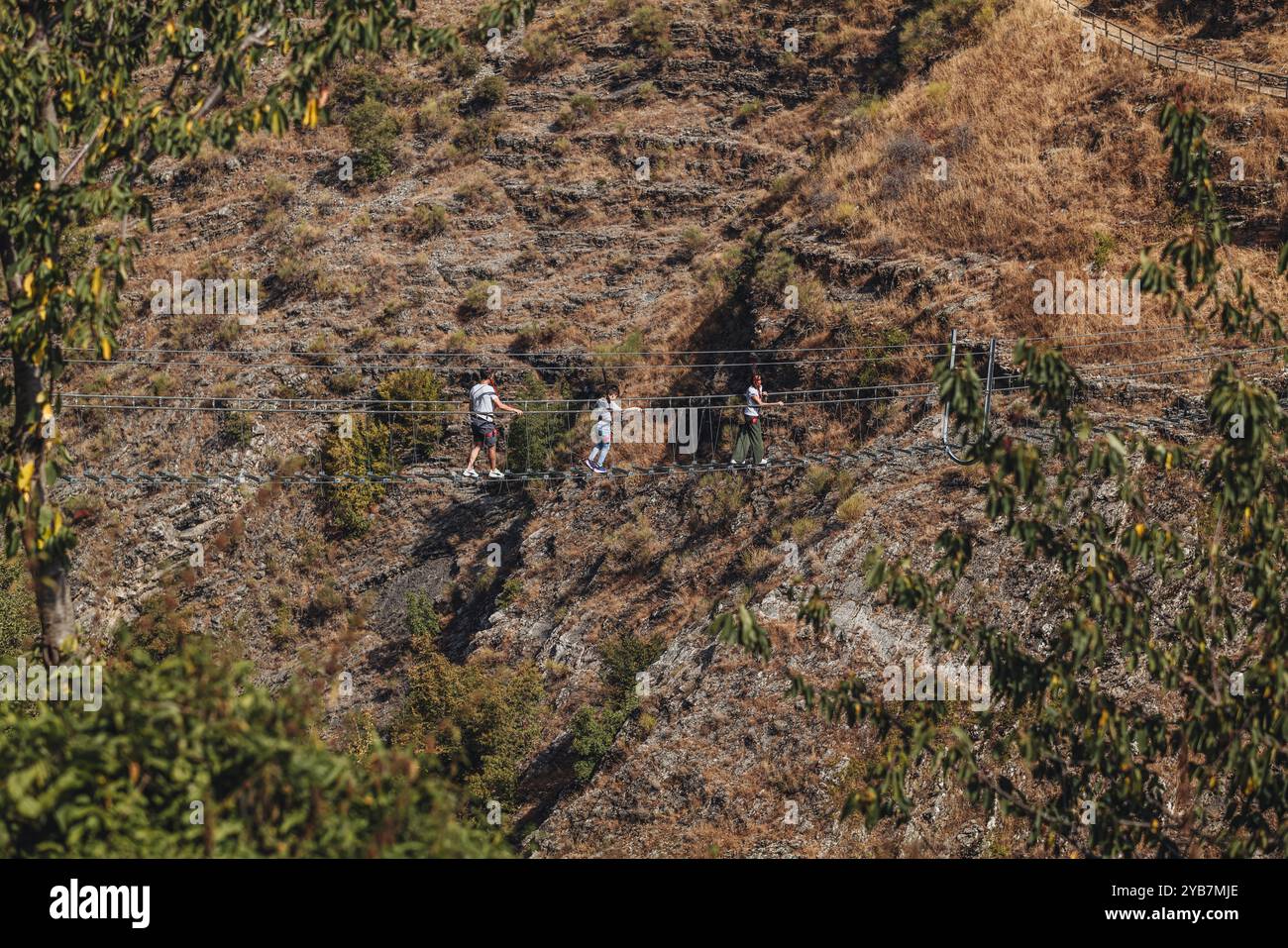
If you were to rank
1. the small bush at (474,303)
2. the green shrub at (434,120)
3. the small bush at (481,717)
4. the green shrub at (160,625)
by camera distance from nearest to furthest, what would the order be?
the small bush at (481,717)
the green shrub at (160,625)
the small bush at (474,303)
the green shrub at (434,120)

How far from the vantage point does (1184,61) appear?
27.9 meters

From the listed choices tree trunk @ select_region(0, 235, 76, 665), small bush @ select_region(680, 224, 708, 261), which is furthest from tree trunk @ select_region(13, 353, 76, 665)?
small bush @ select_region(680, 224, 708, 261)

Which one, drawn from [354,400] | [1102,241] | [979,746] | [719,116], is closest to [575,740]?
[979,746]

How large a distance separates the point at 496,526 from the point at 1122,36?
687 inches

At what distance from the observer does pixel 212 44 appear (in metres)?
12.0

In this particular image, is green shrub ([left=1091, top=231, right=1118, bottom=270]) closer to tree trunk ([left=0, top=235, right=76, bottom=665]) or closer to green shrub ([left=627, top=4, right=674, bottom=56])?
green shrub ([left=627, top=4, right=674, bottom=56])

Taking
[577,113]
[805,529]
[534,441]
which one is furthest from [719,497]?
[577,113]

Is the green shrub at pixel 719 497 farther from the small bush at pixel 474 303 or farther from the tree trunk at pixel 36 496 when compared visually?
the tree trunk at pixel 36 496

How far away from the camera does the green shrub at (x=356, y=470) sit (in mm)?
27297

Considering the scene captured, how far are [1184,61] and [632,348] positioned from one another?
12880 millimetres

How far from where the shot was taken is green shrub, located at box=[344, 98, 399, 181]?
34219mm

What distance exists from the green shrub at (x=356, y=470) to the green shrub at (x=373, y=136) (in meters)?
9.28

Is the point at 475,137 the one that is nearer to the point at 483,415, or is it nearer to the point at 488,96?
the point at 488,96

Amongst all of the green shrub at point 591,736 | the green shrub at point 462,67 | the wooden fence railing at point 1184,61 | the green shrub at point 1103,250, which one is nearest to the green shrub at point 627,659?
the green shrub at point 591,736
